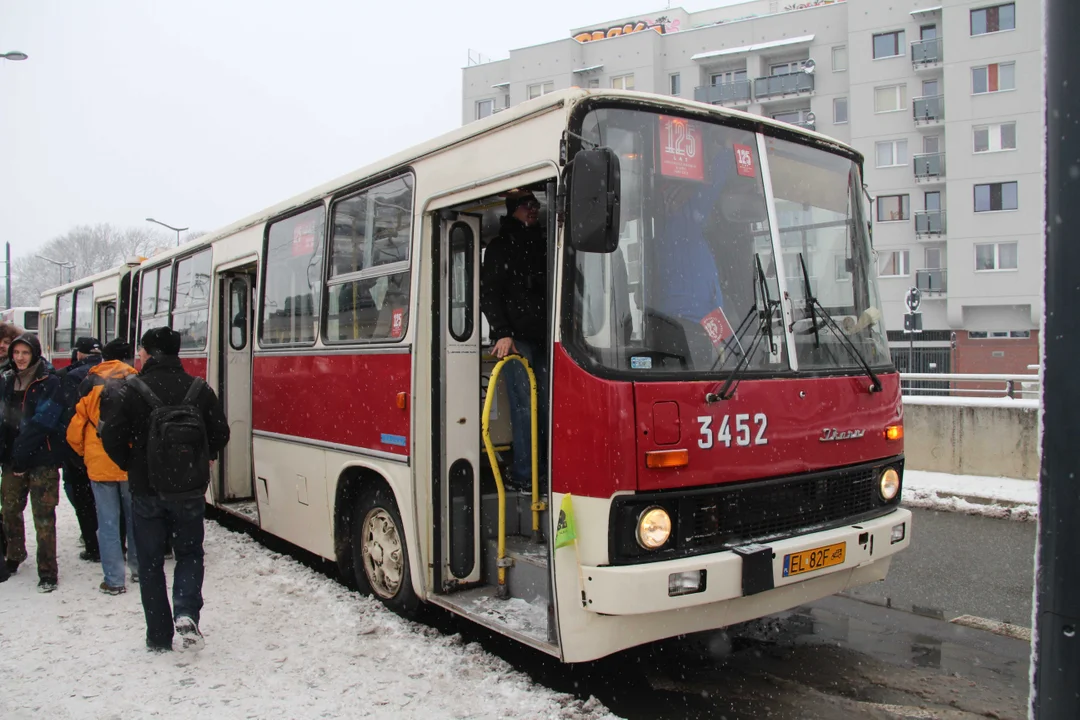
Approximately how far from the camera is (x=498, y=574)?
16.9ft

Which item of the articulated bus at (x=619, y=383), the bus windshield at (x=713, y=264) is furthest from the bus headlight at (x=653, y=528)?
the bus windshield at (x=713, y=264)

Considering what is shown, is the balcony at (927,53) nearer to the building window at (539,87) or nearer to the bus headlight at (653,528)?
the building window at (539,87)

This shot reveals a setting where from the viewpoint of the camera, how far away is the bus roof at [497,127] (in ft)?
14.1

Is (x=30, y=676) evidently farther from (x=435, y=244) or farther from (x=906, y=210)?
(x=906, y=210)

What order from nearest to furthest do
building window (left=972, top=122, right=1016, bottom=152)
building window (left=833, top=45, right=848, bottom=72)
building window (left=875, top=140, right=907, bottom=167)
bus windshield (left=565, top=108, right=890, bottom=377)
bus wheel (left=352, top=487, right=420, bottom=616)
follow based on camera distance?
→ bus windshield (left=565, top=108, right=890, bottom=377)
bus wheel (left=352, top=487, right=420, bottom=616)
building window (left=972, top=122, right=1016, bottom=152)
building window (left=875, top=140, right=907, bottom=167)
building window (left=833, top=45, right=848, bottom=72)

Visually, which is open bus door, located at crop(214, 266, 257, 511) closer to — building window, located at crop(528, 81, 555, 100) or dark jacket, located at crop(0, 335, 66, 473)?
dark jacket, located at crop(0, 335, 66, 473)

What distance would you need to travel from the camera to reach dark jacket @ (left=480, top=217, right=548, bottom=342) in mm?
5371

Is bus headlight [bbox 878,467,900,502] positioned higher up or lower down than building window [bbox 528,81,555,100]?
lower down

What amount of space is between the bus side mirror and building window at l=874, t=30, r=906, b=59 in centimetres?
3967

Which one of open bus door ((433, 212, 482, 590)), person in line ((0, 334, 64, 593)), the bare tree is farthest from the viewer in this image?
the bare tree

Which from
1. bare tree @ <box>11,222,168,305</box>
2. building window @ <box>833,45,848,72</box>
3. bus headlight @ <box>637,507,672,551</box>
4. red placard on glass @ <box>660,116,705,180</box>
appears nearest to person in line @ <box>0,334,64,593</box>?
bus headlight @ <box>637,507,672,551</box>

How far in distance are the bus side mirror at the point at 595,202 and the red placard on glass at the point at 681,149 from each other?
53 centimetres

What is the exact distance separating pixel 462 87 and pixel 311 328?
4552cm

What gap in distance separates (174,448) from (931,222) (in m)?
38.1
